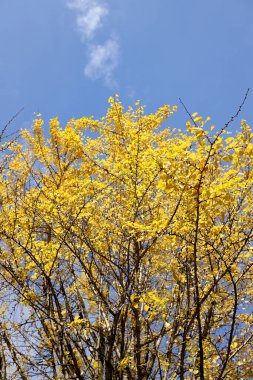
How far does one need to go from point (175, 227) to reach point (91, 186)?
1.46 meters

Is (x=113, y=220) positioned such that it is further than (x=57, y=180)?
No

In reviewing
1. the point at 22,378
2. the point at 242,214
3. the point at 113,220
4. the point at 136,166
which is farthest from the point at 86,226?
the point at 22,378

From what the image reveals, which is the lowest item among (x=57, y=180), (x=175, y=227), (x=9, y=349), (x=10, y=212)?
(x=9, y=349)

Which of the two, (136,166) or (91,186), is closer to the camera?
(136,166)

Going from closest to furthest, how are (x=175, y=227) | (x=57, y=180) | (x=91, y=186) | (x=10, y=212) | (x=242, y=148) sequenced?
(x=242, y=148) < (x=175, y=227) < (x=91, y=186) < (x=10, y=212) < (x=57, y=180)

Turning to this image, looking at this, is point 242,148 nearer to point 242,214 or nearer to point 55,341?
point 242,214

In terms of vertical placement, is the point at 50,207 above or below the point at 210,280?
above

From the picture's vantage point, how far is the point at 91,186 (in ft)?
15.2

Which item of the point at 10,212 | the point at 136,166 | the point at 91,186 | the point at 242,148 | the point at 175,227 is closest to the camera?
the point at 242,148

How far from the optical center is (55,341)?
4.91m

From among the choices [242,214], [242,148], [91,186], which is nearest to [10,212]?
[91,186]

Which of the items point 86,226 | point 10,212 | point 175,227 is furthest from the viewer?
point 10,212

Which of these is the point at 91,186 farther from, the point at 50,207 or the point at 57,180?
the point at 57,180

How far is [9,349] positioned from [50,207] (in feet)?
7.18
